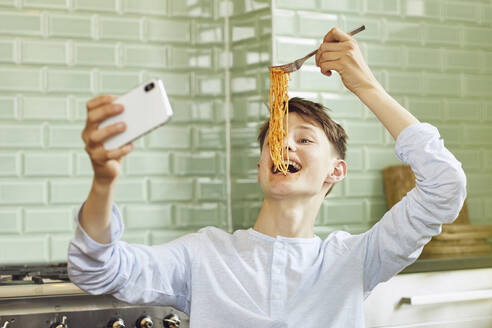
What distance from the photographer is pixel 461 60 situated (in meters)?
2.61

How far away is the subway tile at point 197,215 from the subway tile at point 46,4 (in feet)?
2.81

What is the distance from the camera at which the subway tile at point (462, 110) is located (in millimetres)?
2576

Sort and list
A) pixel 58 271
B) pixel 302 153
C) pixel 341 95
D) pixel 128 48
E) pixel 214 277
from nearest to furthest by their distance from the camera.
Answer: pixel 214 277 < pixel 302 153 < pixel 58 271 < pixel 341 95 < pixel 128 48

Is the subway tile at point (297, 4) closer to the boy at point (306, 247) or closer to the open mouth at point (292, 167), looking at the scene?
the boy at point (306, 247)

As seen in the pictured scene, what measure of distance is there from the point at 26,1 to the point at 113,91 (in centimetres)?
44

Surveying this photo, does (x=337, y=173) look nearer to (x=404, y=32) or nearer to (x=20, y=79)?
(x=404, y=32)

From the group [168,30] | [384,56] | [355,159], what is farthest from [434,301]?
[168,30]

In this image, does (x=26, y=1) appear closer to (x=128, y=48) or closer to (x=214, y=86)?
(x=128, y=48)

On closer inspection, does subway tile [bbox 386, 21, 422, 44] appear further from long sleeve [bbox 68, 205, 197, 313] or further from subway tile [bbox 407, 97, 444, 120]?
long sleeve [bbox 68, 205, 197, 313]

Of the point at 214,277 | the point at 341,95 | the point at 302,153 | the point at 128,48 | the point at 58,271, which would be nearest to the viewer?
the point at 214,277

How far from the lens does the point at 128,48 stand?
2.51 meters

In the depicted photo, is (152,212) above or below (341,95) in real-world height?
below

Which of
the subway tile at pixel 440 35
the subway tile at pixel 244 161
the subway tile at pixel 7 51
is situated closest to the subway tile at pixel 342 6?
the subway tile at pixel 440 35

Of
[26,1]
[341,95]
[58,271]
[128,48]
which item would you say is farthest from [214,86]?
[58,271]
